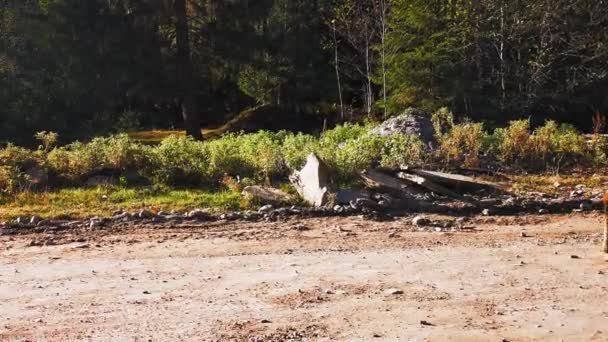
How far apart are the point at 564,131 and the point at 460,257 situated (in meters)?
8.18

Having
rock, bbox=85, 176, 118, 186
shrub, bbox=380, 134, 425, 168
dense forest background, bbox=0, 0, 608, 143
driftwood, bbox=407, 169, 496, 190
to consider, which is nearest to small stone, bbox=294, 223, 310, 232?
driftwood, bbox=407, 169, 496, 190

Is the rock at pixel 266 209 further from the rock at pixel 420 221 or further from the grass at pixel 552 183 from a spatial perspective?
the grass at pixel 552 183

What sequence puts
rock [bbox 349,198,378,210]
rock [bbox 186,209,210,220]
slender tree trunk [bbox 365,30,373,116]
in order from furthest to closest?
1. slender tree trunk [bbox 365,30,373,116]
2. rock [bbox 349,198,378,210]
3. rock [bbox 186,209,210,220]

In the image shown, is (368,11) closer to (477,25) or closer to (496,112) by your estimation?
(477,25)

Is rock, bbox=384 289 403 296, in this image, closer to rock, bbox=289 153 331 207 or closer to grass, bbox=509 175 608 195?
rock, bbox=289 153 331 207

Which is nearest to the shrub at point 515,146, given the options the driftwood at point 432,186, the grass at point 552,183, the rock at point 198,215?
the grass at point 552,183

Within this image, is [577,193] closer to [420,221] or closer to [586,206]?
[586,206]

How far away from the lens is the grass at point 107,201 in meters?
9.90

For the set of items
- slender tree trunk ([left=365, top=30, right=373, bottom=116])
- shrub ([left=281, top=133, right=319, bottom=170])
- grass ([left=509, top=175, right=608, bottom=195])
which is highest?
slender tree trunk ([left=365, top=30, right=373, bottom=116])

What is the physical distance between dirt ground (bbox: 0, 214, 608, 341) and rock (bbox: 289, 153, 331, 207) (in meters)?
0.78

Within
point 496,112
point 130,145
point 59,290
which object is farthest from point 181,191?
point 496,112

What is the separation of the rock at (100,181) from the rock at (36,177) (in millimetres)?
671

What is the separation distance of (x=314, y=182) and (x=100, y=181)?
145 inches

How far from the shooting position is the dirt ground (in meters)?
5.30
